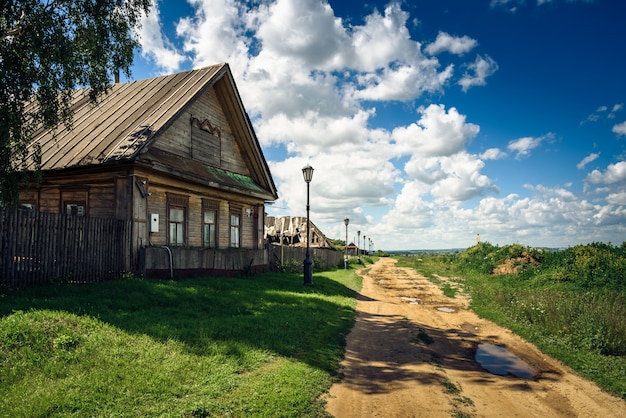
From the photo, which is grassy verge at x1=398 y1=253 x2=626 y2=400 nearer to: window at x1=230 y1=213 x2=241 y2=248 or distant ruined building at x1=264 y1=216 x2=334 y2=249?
window at x1=230 y1=213 x2=241 y2=248

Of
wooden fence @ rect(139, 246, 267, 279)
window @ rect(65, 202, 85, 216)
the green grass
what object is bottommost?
the green grass

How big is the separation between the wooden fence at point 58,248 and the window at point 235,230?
20.9 feet

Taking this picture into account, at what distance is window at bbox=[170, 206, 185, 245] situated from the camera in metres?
13.9

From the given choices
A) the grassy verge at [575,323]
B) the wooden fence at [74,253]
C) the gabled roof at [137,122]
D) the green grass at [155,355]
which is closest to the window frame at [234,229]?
the gabled roof at [137,122]

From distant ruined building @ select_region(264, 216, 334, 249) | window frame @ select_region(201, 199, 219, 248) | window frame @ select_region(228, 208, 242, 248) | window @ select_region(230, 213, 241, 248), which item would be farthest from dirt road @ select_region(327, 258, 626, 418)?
distant ruined building @ select_region(264, 216, 334, 249)

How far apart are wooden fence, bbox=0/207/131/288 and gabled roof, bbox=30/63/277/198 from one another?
7.51 feet

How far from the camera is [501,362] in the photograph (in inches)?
292

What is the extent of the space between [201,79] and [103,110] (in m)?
4.18

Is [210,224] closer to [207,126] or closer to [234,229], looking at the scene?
[234,229]

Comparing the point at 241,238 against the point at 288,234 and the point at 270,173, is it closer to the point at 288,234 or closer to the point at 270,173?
the point at 270,173

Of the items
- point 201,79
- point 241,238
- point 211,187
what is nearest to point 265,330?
point 211,187

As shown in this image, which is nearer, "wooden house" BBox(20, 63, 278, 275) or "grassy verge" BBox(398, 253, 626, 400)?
"grassy verge" BBox(398, 253, 626, 400)

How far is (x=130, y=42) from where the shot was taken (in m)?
11.6

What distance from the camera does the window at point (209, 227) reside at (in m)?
15.6
